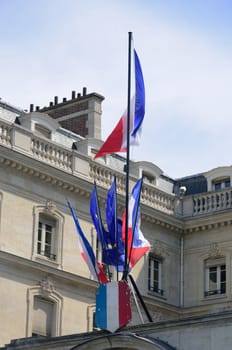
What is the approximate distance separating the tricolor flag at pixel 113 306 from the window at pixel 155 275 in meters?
12.1

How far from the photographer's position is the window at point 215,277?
1582 inches

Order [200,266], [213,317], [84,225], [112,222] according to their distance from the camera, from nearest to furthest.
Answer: [213,317], [112,222], [84,225], [200,266]

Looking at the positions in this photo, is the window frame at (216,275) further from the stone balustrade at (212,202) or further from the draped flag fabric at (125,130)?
the draped flag fabric at (125,130)

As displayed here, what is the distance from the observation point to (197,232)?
41.4 m

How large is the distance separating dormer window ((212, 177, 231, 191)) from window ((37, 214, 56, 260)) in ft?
27.7

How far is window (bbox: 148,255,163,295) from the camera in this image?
40156 millimetres

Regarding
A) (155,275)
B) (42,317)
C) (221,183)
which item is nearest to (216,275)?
(155,275)

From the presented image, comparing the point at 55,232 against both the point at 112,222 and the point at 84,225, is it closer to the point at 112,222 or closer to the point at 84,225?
the point at 84,225

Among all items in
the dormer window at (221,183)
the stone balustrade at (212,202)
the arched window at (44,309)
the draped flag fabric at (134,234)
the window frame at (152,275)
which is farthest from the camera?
the dormer window at (221,183)

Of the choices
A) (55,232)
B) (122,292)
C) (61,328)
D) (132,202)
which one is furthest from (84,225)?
(122,292)

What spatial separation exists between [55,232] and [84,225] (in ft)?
4.32

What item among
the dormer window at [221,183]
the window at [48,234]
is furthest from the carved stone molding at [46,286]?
the dormer window at [221,183]

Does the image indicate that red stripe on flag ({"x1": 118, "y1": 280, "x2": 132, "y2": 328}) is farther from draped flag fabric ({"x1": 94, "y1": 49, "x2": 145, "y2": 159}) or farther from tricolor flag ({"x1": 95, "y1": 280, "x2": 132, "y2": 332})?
draped flag fabric ({"x1": 94, "y1": 49, "x2": 145, "y2": 159})

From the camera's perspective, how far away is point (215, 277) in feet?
133
